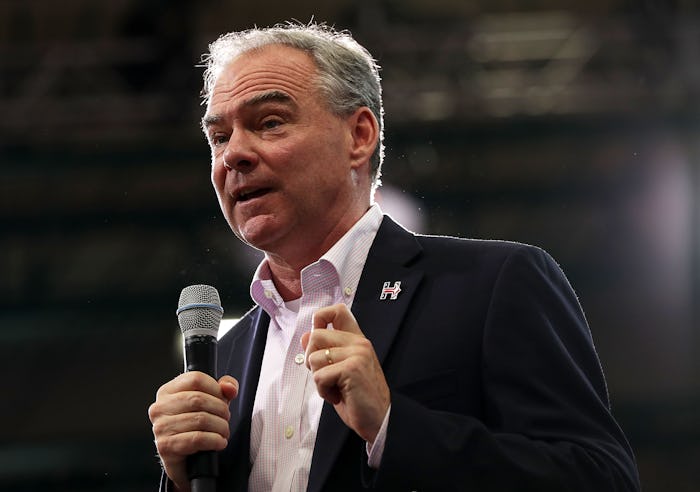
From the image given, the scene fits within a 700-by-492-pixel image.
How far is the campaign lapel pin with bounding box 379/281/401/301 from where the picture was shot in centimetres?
185

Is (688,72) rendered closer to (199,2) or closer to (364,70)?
(199,2)

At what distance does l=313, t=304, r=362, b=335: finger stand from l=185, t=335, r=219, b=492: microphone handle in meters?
0.23

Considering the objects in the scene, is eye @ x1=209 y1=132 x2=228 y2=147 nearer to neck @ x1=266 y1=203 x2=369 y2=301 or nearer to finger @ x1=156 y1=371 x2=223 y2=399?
neck @ x1=266 y1=203 x2=369 y2=301

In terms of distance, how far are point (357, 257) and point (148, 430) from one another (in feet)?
9.11

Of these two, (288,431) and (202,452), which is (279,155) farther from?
(202,452)

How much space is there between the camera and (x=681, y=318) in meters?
4.69

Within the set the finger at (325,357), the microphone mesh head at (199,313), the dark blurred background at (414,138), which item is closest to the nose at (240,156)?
the microphone mesh head at (199,313)

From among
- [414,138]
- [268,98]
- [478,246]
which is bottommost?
[478,246]

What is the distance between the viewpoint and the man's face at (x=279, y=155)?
1976mm

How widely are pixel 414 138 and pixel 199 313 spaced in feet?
9.27

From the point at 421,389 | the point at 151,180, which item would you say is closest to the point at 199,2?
the point at 151,180

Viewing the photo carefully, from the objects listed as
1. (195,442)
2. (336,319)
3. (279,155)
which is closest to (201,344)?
(195,442)

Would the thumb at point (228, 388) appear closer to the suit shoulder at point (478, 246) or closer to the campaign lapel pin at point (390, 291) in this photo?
the campaign lapel pin at point (390, 291)

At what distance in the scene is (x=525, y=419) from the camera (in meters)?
1.65
